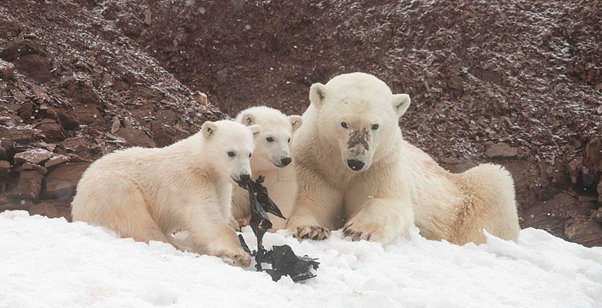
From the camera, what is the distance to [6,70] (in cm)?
817

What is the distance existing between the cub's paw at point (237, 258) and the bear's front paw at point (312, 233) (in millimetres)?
685

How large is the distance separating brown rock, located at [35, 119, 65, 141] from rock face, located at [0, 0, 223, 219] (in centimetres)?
1

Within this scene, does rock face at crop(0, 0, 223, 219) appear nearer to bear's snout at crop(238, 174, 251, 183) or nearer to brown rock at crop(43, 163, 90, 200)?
brown rock at crop(43, 163, 90, 200)

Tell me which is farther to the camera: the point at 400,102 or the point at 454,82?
the point at 454,82

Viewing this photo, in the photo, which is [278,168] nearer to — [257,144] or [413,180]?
[257,144]

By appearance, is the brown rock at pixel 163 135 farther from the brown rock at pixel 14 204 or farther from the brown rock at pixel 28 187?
the brown rock at pixel 14 204

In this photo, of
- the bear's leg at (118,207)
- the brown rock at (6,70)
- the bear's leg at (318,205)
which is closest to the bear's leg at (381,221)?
the bear's leg at (318,205)

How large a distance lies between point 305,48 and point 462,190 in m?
7.66

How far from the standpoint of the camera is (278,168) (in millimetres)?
4816

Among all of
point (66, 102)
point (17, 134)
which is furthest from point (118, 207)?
point (66, 102)

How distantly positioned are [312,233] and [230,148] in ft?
2.55

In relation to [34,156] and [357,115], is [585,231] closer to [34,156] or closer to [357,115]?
[357,115]

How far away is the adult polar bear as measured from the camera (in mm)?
4504

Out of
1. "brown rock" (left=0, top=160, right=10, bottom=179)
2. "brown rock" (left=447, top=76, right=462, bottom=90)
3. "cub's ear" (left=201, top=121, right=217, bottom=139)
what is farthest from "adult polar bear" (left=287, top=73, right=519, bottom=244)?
"brown rock" (left=447, top=76, right=462, bottom=90)
